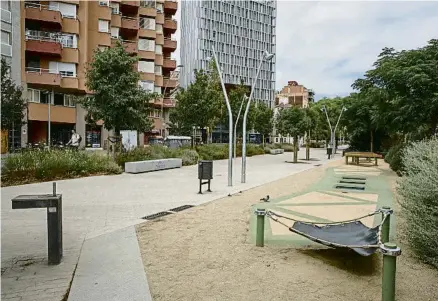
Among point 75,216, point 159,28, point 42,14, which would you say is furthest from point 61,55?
point 75,216

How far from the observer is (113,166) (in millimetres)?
15805

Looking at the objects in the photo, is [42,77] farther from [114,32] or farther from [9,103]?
[114,32]

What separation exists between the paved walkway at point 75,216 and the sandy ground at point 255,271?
3.32 feet

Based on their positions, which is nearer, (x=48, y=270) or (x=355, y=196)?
(x=48, y=270)

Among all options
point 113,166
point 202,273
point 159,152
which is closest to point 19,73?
point 159,152

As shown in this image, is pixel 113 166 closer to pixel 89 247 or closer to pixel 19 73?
pixel 89 247

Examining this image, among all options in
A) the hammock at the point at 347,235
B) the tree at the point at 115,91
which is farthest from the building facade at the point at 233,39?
the hammock at the point at 347,235

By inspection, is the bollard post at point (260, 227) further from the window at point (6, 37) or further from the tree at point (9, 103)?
the window at point (6, 37)

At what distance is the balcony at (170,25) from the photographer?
46.0 meters

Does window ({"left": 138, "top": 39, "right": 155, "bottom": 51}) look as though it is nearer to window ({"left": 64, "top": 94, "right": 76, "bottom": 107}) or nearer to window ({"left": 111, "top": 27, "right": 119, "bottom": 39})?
window ({"left": 111, "top": 27, "right": 119, "bottom": 39})

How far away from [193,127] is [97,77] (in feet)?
30.2

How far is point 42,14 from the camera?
30.3m

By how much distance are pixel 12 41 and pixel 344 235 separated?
30544mm

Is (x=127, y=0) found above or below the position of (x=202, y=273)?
above
